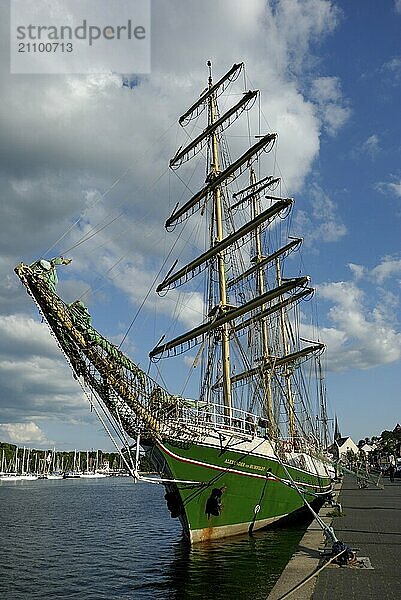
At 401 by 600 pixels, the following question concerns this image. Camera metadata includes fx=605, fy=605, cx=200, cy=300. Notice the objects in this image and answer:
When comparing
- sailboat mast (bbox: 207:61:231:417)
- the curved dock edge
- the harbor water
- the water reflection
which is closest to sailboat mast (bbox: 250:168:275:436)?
sailboat mast (bbox: 207:61:231:417)

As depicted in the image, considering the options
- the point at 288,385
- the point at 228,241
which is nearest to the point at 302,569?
the point at 228,241

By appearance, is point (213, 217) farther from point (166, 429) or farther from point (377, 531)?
point (377, 531)

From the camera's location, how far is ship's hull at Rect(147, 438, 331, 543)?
66.8ft

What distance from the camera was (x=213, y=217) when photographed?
32438 mm

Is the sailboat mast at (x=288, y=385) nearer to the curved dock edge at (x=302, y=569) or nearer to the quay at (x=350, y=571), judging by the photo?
the quay at (x=350, y=571)

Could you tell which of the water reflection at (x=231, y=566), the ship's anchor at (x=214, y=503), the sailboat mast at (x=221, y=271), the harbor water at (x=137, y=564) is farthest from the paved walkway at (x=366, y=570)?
the sailboat mast at (x=221, y=271)

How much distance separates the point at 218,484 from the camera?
21000 mm

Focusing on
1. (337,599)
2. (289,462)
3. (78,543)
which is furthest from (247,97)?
(337,599)

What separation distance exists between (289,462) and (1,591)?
14.7 m

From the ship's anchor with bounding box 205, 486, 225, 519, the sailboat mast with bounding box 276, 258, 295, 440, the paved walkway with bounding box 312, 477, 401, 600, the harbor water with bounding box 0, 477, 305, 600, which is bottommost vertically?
the harbor water with bounding box 0, 477, 305, 600

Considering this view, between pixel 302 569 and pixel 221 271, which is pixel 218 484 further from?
pixel 221 271

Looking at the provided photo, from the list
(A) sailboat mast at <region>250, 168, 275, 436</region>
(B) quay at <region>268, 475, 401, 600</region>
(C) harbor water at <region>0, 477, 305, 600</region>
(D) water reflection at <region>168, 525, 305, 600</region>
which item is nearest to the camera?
(B) quay at <region>268, 475, 401, 600</region>

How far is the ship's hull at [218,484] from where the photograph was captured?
802 inches

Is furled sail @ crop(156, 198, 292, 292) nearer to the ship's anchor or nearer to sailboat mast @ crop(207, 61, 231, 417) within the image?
sailboat mast @ crop(207, 61, 231, 417)
